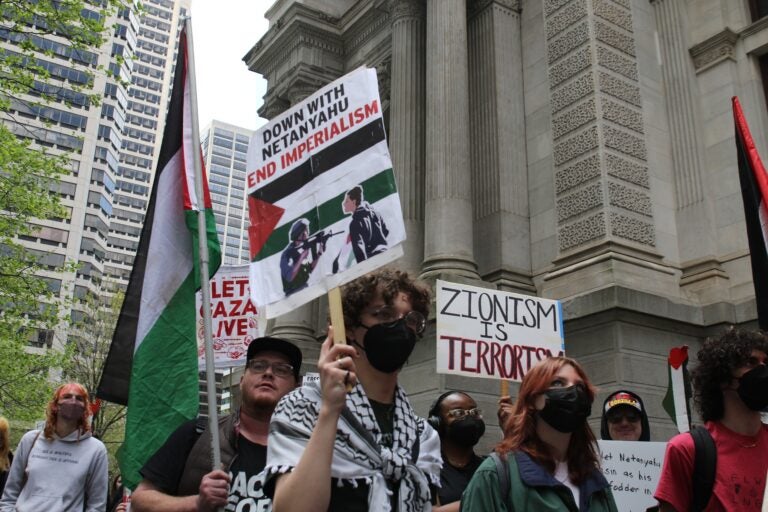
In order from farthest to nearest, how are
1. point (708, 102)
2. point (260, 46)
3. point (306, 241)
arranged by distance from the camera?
point (260, 46)
point (708, 102)
point (306, 241)

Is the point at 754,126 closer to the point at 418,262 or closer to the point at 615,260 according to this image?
the point at 615,260

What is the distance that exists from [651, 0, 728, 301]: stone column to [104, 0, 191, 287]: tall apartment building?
106106mm

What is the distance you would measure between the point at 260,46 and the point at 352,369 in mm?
22469

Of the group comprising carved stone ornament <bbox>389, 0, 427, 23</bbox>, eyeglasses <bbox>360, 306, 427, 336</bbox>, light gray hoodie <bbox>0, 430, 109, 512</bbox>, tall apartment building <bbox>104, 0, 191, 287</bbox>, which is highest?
tall apartment building <bbox>104, 0, 191, 287</bbox>

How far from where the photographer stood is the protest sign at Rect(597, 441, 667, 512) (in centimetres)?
512

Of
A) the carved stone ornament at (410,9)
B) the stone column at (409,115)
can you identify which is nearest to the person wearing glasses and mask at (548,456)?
the stone column at (409,115)

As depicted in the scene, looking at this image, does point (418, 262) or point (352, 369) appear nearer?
point (352, 369)

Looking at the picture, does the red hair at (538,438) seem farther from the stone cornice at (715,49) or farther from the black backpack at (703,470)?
the stone cornice at (715,49)

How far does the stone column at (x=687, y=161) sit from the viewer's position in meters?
12.1

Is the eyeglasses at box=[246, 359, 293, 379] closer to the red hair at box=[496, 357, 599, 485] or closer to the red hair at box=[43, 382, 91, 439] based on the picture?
the red hair at box=[496, 357, 599, 485]

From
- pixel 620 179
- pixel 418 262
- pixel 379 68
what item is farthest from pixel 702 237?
pixel 379 68

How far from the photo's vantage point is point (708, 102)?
520 inches

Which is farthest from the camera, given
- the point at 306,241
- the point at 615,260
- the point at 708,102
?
the point at 708,102

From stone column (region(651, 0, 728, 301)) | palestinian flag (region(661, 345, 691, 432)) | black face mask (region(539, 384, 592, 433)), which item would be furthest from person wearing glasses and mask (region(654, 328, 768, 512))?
stone column (region(651, 0, 728, 301))
